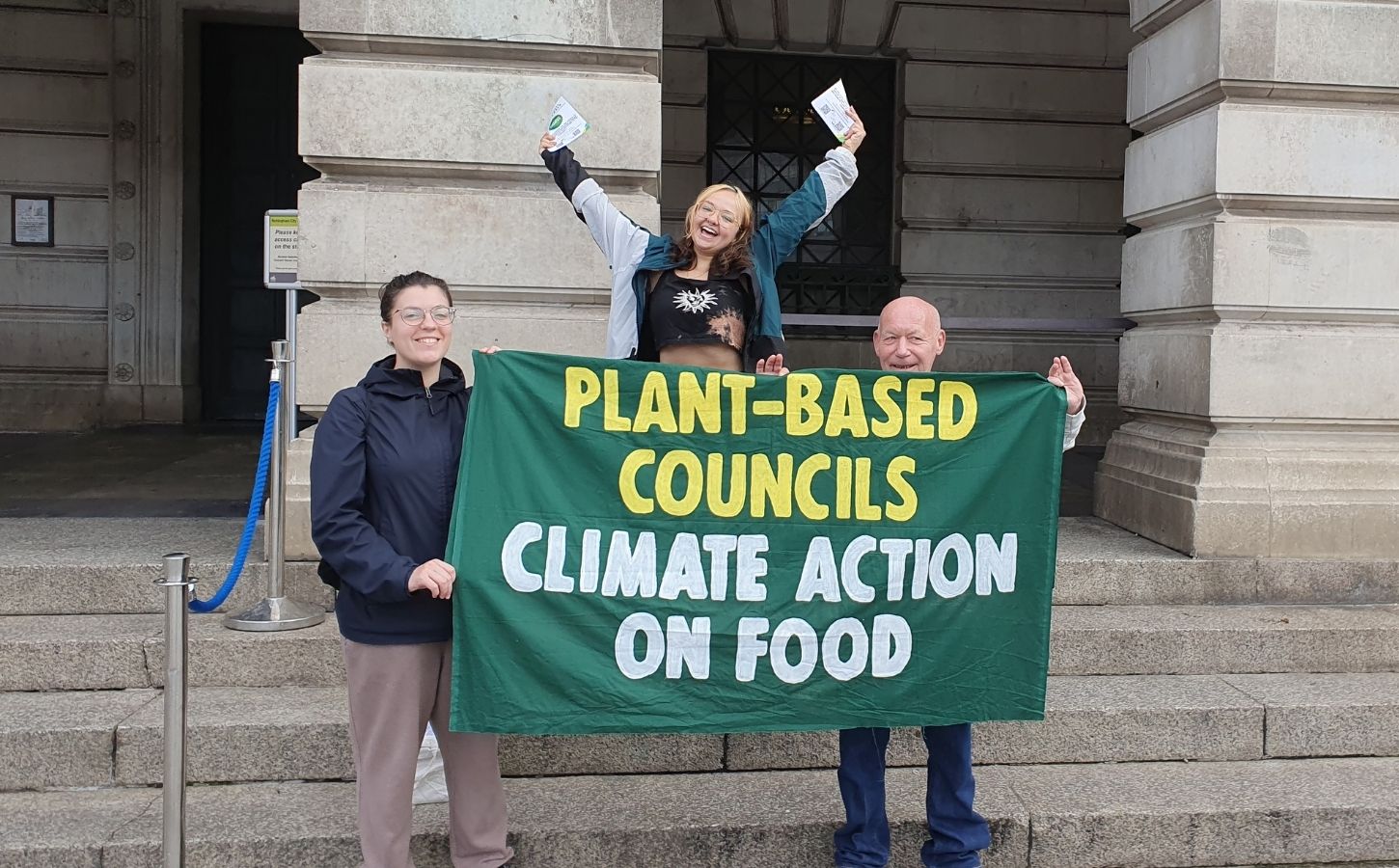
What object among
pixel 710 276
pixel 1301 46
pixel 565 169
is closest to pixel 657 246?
pixel 710 276

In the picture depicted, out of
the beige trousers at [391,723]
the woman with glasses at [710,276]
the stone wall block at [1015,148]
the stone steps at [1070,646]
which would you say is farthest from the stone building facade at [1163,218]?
the stone wall block at [1015,148]

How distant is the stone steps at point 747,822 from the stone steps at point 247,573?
3.90ft

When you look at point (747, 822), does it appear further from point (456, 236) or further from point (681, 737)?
point (456, 236)

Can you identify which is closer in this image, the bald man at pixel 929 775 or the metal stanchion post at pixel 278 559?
the bald man at pixel 929 775

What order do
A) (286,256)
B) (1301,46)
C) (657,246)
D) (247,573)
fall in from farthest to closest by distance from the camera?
1. (1301,46)
2. (286,256)
3. (247,573)
4. (657,246)

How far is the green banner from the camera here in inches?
147

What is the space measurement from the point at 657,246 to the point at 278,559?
2.21 meters

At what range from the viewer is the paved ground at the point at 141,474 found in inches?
273

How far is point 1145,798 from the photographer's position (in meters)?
4.38

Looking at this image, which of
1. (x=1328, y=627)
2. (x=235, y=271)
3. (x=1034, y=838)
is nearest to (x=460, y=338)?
(x=1034, y=838)

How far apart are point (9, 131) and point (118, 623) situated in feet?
27.3

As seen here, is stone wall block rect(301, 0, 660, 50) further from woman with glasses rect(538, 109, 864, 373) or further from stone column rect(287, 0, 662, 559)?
woman with glasses rect(538, 109, 864, 373)

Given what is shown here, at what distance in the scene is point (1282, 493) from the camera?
6.07 m

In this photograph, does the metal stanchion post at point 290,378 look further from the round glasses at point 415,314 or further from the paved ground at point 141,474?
the round glasses at point 415,314
